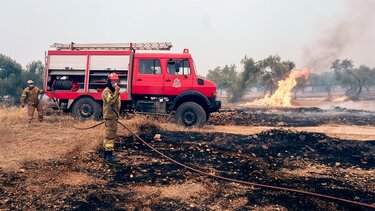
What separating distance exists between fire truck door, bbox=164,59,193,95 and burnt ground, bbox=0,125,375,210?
283 cm

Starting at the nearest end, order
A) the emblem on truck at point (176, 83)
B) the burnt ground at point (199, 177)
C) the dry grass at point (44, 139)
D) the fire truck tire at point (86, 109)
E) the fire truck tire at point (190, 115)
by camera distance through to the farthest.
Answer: the burnt ground at point (199, 177) < the dry grass at point (44, 139) < the fire truck tire at point (190, 115) < the emblem on truck at point (176, 83) < the fire truck tire at point (86, 109)

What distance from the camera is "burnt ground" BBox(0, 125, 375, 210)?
4.83 metres

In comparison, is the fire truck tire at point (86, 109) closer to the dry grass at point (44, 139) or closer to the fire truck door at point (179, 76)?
the dry grass at point (44, 139)

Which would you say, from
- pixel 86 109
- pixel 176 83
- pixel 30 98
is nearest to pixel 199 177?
pixel 176 83

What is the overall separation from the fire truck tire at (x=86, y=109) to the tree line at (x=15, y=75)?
23.1 metres

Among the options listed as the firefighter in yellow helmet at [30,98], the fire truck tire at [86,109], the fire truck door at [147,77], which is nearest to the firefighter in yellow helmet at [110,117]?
the fire truck door at [147,77]

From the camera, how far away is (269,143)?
8820 mm

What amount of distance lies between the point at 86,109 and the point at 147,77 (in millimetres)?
2778

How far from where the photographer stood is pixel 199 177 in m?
6.04


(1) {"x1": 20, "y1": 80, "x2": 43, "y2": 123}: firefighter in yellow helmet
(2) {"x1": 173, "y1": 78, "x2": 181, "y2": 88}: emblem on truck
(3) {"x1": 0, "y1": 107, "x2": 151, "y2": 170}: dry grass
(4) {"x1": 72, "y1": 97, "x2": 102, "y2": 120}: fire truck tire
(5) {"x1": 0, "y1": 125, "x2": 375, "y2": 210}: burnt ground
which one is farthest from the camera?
(4) {"x1": 72, "y1": 97, "x2": 102, "y2": 120}: fire truck tire

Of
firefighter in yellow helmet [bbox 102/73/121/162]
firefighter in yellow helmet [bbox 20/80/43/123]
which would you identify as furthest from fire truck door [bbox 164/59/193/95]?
firefighter in yellow helmet [bbox 20/80/43/123]

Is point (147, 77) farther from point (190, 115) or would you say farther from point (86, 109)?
point (86, 109)

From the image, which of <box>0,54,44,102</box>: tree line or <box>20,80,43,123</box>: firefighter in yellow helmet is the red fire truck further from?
<box>0,54,44,102</box>: tree line

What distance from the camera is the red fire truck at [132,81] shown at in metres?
11.1
